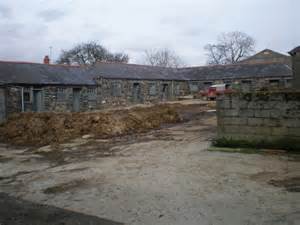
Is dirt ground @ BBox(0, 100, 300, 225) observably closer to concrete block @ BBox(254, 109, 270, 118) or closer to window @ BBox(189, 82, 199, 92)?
concrete block @ BBox(254, 109, 270, 118)

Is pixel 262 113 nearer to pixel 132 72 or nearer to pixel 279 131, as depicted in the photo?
pixel 279 131

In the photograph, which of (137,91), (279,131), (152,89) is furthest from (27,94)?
(279,131)

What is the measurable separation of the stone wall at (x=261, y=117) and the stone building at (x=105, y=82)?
396cm

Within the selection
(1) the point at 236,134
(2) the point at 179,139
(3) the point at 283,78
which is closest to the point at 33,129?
(2) the point at 179,139

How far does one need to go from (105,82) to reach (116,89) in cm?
162

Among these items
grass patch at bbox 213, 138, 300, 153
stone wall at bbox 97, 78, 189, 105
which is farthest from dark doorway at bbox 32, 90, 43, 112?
grass patch at bbox 213, 138, 300, 153

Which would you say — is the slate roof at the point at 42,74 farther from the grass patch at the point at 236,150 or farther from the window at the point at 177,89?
the grass patch at the point at 236,150

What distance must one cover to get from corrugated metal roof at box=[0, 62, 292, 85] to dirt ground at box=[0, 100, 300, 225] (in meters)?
13.2

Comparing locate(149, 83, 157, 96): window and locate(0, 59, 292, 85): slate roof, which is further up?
locate(0, 59, 292, 85): slate roof

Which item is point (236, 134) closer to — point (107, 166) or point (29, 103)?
point (107, 166)

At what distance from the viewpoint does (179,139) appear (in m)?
12.9

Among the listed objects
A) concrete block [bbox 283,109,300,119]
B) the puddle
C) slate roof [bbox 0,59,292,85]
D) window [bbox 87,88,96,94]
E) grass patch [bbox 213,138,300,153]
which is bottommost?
the puddle

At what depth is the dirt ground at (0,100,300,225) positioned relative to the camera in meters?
5.29

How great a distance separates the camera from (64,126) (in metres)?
15.3
